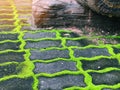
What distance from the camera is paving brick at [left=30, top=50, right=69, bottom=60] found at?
11.0ft

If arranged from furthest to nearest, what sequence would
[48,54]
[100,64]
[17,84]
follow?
[48,54], [100,64], [17,84]

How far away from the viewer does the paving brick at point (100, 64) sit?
→ 10.5 feet

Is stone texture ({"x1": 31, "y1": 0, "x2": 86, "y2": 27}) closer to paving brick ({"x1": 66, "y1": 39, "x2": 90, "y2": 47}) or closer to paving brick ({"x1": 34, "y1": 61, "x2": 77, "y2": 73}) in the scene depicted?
paving brick ({"x1": 66, "y1": 39, "x2": 90, "y2": 47})

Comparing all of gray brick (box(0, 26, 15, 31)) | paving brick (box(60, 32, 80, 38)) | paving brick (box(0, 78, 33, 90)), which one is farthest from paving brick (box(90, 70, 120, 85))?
gray brick (box(0, 26, 15, 31))

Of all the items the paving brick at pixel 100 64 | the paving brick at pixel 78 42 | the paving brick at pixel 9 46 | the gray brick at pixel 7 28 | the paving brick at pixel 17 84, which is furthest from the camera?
the gray brick at pixel 7 28

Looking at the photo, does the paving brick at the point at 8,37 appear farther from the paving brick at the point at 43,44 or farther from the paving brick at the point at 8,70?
the paving brick at the point at 8,70

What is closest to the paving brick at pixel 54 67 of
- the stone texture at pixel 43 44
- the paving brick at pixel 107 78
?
the paving brick at pixel 107 78

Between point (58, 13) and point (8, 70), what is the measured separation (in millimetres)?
1336

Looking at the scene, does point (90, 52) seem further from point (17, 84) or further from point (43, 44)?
point (17, 84)

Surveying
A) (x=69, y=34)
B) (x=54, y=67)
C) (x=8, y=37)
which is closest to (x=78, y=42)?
(x=69, y=34)

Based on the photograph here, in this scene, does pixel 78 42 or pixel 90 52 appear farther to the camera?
pixel 78 42

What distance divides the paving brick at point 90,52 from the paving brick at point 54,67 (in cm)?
24

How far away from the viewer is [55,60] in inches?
129

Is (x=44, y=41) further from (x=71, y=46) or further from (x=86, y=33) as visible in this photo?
(x=86, y=33)
